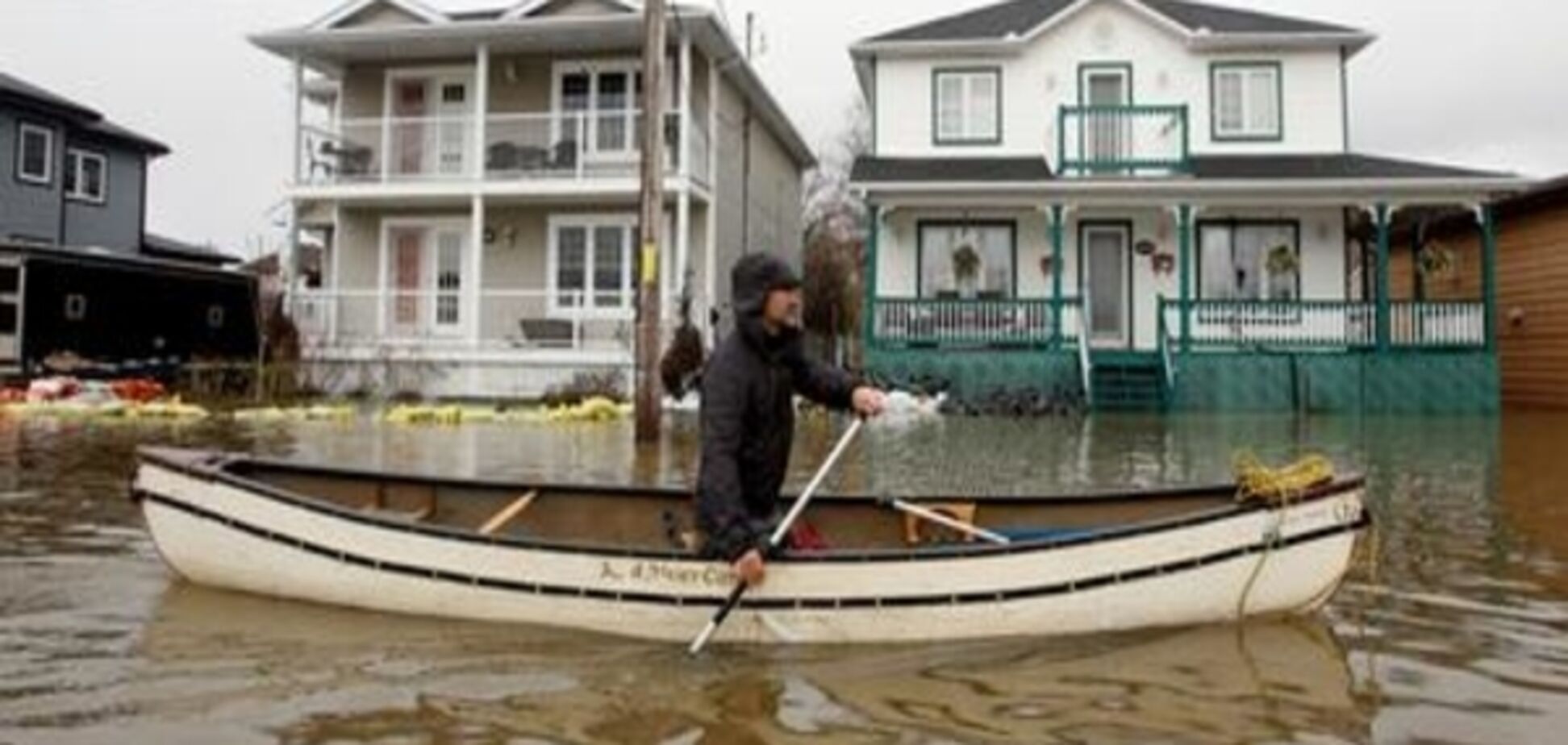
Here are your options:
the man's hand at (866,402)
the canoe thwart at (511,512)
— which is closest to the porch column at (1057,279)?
the canoe thwart at (511,512)

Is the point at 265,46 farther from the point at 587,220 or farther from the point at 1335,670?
the point at 1335,670

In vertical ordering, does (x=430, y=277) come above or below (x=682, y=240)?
below

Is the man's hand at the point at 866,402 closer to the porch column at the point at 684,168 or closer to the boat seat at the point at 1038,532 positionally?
the boat seat at the point at 1038,532

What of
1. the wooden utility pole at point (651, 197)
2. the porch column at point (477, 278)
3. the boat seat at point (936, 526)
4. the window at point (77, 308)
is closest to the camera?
the boat seat at point (936, 526)

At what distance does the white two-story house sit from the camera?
2616cm

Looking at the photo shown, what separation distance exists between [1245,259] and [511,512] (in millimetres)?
21038

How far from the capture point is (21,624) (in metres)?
7.07

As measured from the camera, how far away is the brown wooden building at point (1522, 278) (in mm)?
25875

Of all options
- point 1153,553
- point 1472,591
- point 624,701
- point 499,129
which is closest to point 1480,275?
point 499,129

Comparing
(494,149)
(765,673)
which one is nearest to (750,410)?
(765,673)

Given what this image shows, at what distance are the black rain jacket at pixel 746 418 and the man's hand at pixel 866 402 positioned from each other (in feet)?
0.21

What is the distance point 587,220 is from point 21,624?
2094 centimetres

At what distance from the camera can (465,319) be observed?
2766cm

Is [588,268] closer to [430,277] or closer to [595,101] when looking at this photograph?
[595,101]
